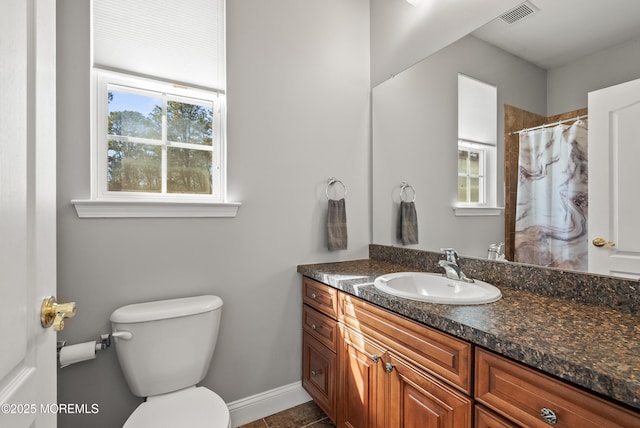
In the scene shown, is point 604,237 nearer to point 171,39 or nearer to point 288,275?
point 288,275

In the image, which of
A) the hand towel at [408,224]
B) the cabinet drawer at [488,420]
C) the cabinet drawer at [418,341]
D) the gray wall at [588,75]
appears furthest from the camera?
the hand towel at [408,224]

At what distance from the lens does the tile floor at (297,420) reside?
1702 mm

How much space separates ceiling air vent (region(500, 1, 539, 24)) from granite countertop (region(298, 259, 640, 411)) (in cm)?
121

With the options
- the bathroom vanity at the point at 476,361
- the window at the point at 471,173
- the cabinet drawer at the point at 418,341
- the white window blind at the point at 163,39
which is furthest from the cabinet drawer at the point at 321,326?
the white window blind at the point at 163,39

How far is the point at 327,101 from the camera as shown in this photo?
1.99m

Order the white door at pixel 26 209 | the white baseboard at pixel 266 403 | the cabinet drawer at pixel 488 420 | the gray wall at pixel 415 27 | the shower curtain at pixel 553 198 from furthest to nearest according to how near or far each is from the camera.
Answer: the white baseboard at pixel 266 403
the gray wall at pixel 415 27
the shower curtain at pixel 553 198
the cabinet drawer at pixel 488 420
the white door at pixel 26 209

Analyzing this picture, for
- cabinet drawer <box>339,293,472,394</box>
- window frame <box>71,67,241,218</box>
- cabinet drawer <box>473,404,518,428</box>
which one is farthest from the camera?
window frame <box>71,67,241,218</box>

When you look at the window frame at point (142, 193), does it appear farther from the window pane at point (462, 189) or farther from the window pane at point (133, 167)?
the window pane at point (462, 189)

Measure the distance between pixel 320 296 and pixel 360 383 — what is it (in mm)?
481

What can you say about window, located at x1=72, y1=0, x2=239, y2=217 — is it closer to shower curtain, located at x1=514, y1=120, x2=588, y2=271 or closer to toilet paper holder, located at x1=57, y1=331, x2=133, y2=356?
toilet paper holder, located at x1=57, y1=331, x2=133, y2=356

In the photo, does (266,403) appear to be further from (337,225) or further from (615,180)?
(615,180)

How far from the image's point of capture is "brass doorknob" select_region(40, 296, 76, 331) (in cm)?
62

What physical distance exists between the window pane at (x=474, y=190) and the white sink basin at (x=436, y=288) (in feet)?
1.41

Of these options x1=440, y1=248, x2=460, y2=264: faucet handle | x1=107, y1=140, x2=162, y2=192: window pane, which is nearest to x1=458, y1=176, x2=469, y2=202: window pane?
x1=440, y1=248, x2=460, y2=264: faucet handle
